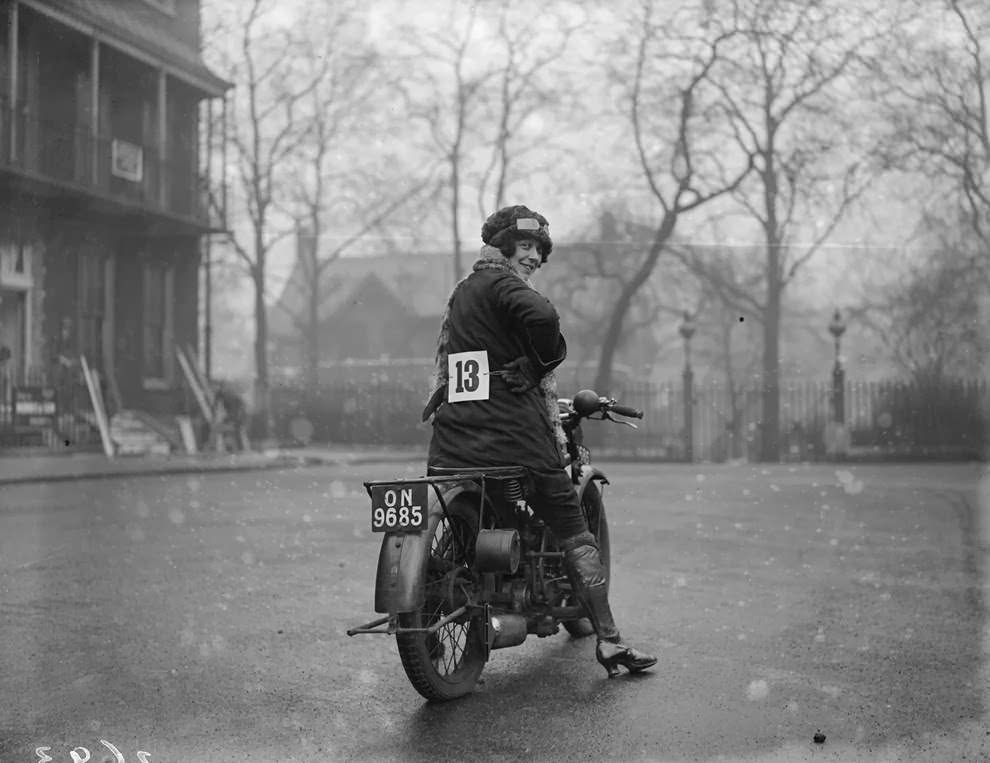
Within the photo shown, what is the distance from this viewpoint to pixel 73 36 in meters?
22.5

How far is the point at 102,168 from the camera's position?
22484mm

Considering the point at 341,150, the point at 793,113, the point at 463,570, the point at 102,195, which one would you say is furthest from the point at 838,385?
the point at 463,570

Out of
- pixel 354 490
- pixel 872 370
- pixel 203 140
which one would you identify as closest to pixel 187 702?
pixel 354 490

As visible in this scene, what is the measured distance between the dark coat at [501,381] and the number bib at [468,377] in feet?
0.08

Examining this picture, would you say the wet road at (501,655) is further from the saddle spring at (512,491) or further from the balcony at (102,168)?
the balcony at (102,168)

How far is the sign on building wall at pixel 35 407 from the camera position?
2019 cm

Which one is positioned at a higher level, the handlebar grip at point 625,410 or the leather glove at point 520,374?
the leather glove at point 520,374

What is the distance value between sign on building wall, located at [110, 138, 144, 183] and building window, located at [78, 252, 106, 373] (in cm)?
172

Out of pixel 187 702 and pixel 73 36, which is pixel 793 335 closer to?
pixel 73 36

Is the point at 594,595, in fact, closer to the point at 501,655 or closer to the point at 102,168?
the point at 501,655

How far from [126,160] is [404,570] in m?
20.4

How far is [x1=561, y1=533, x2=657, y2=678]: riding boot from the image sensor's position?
469cm

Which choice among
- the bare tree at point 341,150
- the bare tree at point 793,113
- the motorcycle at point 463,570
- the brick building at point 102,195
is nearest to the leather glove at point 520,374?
the motorcycle at point 463,570

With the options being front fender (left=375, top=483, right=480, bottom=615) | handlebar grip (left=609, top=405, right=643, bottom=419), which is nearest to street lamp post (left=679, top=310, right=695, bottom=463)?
handlebar grip (left=609, top=405, right=643, bottom=419)
